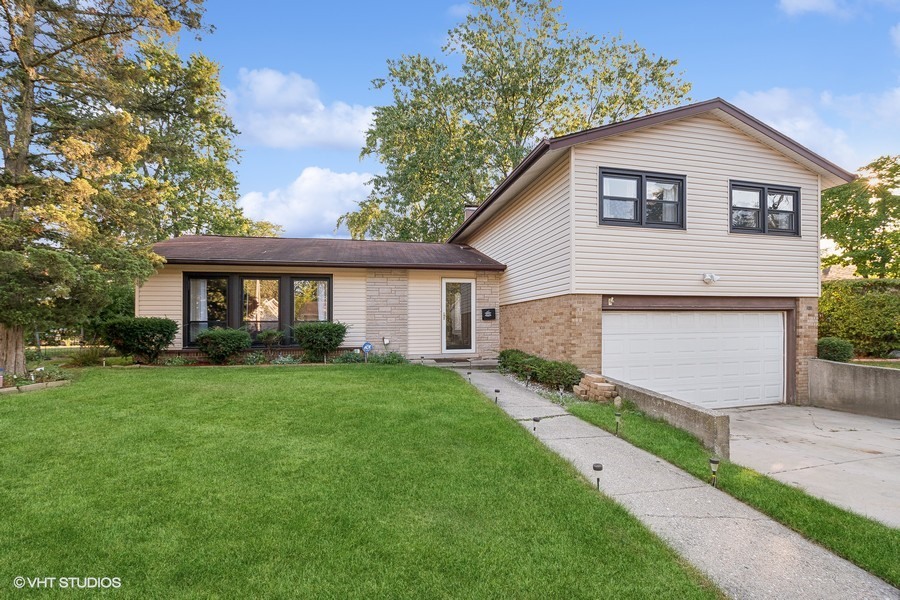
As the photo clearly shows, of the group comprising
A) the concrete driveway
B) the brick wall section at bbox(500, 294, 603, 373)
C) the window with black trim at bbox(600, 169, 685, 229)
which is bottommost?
the concrete driveway

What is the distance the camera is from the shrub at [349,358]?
1088 cm

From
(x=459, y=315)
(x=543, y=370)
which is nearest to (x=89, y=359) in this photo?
(x=459, y=315)

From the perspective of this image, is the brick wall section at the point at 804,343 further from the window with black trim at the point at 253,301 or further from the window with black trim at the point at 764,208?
the window with black trim at the point at 253,301

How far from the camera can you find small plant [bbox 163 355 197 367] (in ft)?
33.2

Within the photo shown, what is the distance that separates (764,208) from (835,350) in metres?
3.66

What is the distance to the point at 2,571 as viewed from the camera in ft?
7.78

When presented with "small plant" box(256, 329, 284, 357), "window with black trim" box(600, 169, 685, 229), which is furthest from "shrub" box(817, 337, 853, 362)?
"small plant" box(256, 329, 284, 357)

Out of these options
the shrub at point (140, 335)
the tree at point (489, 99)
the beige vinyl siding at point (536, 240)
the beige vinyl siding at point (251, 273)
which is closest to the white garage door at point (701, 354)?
the beige vinyl siding at point (536, 240)

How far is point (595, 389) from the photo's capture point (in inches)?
279

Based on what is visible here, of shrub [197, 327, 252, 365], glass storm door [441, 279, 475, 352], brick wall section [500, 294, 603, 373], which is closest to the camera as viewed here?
brick wall section [500, 294, 603, 373]

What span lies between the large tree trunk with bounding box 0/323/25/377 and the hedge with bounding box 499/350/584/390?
9600 mm

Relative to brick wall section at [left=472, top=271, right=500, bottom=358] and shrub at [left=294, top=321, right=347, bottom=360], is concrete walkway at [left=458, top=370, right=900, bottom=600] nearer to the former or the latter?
shrub at [left=294, top=321, right=347, bottom=360]

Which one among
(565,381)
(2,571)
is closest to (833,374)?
(565,381)

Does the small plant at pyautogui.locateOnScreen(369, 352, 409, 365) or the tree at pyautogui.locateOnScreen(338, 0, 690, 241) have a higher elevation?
the tree at pyautogui.locateOnScreen(338, 0, 690, 241)
